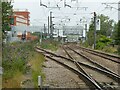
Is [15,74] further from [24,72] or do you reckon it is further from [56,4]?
[56,4]

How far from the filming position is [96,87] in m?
10.7

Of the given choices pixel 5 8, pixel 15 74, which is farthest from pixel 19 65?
pixel 5 8

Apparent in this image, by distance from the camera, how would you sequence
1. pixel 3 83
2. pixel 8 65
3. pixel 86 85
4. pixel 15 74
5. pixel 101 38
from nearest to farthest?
1. pixel 3 83
2. pixel 86 85
3. pixel 15 74
4. pixel 8 65
5. pixel 101 38

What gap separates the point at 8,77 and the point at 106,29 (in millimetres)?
103084

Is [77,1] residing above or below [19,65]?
above

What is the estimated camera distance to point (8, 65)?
46.7ft

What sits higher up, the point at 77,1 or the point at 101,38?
the point at 77,1

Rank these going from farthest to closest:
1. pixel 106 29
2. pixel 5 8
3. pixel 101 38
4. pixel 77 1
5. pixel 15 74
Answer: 1. pixel 106 29
2. pixel 101 38
3. pixel 77 1
4. pixel 5 8
5. pixel 15 74

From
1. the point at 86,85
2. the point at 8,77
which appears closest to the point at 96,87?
the point at 86,85

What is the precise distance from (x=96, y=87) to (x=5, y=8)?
1398 cm

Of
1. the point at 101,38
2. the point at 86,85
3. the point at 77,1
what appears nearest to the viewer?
the point at 86,85

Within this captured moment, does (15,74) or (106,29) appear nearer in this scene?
(15,74)

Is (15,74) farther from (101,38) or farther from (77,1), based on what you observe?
(101,38)

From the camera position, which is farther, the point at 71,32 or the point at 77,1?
the point at 71,32
